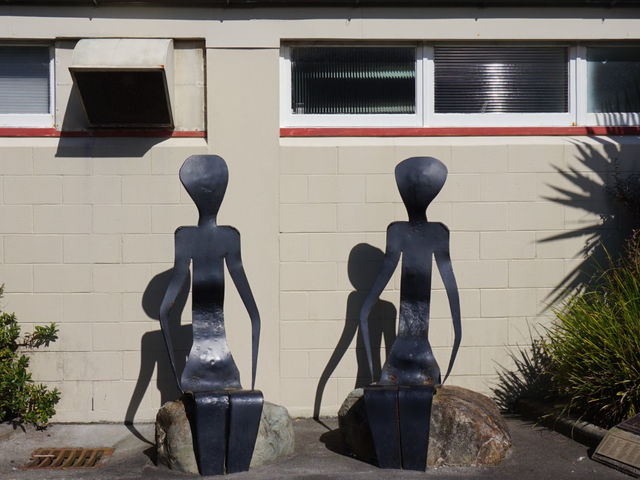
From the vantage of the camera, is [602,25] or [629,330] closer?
[629,330]

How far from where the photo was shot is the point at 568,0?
648 centimetres

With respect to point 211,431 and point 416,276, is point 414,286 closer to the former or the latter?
point 416,276

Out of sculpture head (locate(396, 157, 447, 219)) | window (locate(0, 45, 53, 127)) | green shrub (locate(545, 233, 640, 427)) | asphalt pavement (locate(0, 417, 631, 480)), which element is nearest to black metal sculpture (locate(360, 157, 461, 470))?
sculpture head (locate(396, 157, 447, 219))

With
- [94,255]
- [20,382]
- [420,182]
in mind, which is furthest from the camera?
[94,255]

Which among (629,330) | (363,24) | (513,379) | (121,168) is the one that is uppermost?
(363,24)

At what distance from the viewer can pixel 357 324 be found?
254 inches

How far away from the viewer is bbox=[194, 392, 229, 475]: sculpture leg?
505 centimetres

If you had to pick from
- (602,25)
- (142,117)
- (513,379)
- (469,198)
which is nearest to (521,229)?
(469,198)

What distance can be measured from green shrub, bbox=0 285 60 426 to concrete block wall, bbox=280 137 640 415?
1.85 meters

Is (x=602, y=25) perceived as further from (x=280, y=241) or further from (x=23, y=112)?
(x=23, y=112)

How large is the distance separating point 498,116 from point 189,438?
3.62 metres

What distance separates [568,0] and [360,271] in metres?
2.79

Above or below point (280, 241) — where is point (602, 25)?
above

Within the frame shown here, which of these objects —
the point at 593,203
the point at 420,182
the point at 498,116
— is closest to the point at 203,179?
the point at 420,182
